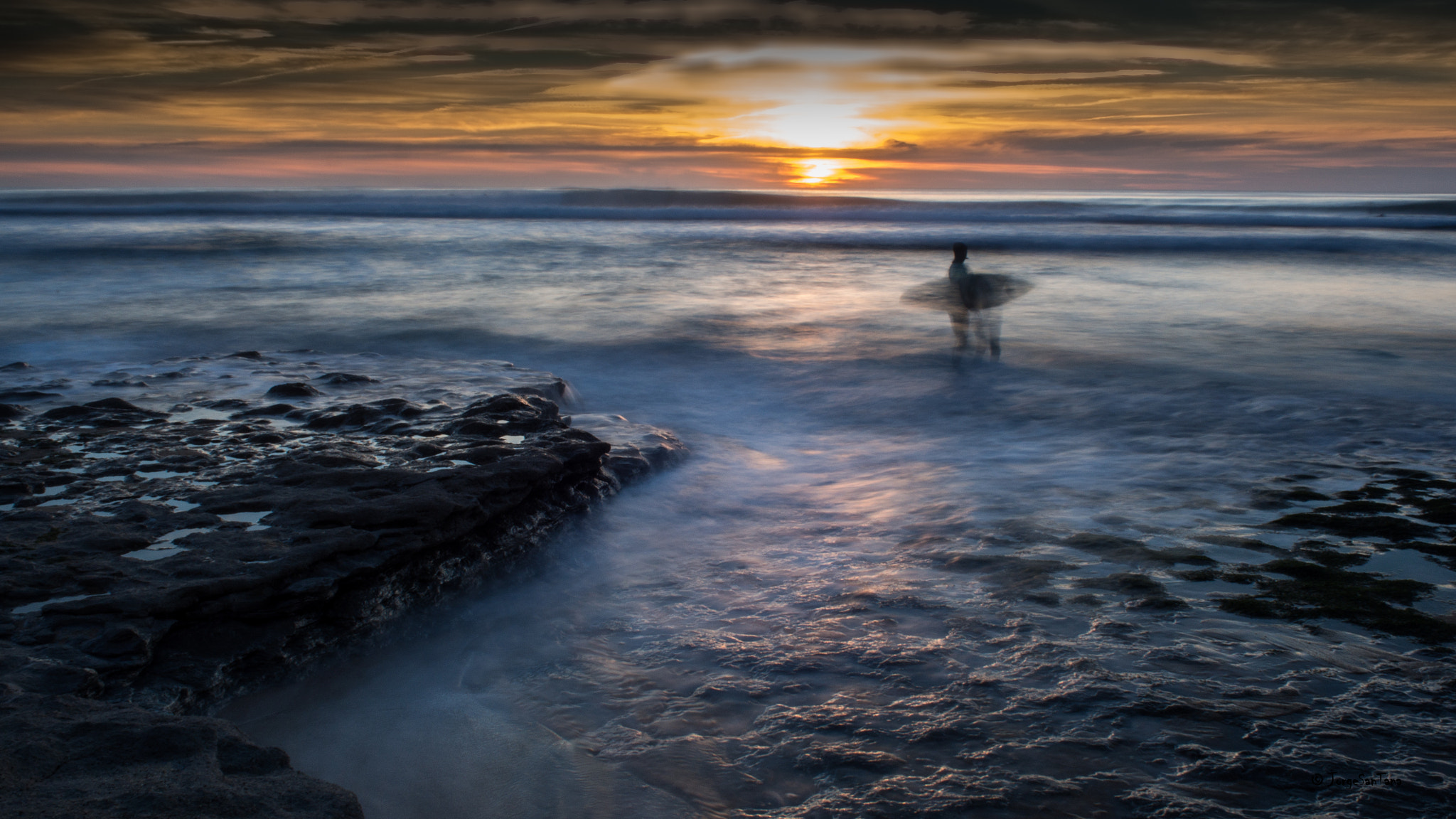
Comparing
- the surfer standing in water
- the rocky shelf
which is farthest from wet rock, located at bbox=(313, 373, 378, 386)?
the surfer standing in water

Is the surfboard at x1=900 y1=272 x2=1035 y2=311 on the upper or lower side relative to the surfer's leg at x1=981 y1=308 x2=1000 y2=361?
upper

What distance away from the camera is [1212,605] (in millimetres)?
3373

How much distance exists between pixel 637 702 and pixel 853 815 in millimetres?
925

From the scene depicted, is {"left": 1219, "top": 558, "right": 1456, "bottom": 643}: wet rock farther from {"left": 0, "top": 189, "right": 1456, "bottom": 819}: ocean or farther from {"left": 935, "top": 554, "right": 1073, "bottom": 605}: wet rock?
{"left": 935, "top": 554, "right": 1073, "bottom": 605}: wet rock

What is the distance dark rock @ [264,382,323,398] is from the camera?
5883 millimetres

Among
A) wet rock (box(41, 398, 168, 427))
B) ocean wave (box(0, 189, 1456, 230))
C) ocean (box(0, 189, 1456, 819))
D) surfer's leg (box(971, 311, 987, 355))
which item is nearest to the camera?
ocean (box(0, 189, 1456, 819))

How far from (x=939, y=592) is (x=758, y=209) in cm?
5102

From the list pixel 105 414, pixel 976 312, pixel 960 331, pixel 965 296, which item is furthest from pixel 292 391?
pixel 976 312

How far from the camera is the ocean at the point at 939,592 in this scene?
2.50 m

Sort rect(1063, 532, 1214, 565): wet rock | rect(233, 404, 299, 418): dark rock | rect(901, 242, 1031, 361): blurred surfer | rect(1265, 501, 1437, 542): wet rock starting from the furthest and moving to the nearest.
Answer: rect(901, 242, 1031, 361): blurred surfer, rect(233, 404, 299, 418): dark rock, rect(1265, 501, 1437, 542): wet rock, rect(1063, 532, 1214, 565): wet rock

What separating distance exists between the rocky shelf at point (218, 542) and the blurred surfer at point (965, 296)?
4.52m

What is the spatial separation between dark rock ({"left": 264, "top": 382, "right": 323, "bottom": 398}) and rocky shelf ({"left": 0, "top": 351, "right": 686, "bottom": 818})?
2 cm

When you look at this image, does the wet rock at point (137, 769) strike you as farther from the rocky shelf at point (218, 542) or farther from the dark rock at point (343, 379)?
the dark rock at point (343, 379)

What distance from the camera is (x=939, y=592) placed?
365 centimetres
